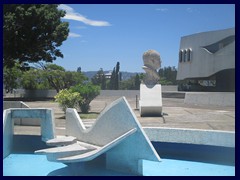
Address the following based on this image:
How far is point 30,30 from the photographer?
2441 cm

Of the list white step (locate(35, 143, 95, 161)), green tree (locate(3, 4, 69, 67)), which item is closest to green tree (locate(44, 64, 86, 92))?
green tree (locate(3, 4, 69, 67))

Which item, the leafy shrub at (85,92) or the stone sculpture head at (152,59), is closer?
the leafy shrub at (85,92)

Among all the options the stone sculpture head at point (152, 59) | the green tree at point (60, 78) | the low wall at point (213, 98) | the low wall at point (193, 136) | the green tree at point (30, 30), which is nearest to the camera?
the low wall at point (193, 136)

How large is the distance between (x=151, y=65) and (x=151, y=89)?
1697 mm

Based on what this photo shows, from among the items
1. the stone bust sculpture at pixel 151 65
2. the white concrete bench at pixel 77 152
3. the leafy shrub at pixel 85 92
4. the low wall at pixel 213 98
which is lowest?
the white concrete bench at pixel 77 152

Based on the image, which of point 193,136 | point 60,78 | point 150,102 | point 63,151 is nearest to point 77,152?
point 63,151

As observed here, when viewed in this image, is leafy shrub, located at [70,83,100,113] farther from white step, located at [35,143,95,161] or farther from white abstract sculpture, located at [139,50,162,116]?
white step, located at [35,143,95,161]

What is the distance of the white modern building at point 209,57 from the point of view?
31.0 meters

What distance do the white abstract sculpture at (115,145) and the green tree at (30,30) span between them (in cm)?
1790

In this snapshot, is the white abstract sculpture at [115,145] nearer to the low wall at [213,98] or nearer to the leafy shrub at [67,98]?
the leafy shrub at [67,98]

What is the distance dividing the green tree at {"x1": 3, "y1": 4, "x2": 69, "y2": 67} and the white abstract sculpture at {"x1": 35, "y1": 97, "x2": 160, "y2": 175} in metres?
17.9

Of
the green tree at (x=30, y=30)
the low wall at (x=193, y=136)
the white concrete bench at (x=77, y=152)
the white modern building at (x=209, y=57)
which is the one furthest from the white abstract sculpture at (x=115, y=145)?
the white modern building at (x=209, y=57)

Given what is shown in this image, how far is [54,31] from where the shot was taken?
2611 cm

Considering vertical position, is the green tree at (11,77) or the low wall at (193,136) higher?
the green tree at (11,77)
